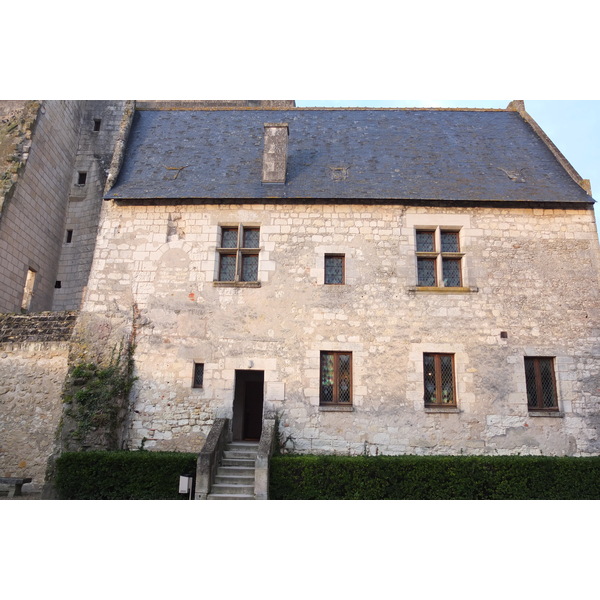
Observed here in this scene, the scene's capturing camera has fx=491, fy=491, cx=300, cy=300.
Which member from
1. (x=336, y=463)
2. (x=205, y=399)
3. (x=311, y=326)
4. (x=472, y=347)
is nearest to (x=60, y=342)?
(x=205, y=399)

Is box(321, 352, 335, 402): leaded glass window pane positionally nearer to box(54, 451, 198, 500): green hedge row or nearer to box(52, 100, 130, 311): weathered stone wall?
box(54, 451, 198, 500): green hedge row

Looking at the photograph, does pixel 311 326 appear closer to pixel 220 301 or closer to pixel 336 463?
pixel 220 301

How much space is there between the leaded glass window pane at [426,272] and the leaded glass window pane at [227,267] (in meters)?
3.84

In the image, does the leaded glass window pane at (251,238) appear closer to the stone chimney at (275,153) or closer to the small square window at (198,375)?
the stone chimney at (275,153)

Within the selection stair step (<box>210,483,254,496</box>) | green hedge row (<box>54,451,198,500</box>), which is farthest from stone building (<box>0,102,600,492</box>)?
stair step (<box>210,483,254,496</box>)

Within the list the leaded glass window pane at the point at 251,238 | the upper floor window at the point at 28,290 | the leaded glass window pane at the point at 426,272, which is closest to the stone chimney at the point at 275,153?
the leaded glass window pane at the point at 251,238

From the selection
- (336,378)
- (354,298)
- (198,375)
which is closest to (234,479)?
(198,375)

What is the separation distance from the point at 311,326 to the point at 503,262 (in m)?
4.13

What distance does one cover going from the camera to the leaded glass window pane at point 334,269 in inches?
394

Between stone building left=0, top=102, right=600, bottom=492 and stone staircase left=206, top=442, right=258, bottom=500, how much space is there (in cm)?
67

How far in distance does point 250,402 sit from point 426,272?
4843mm

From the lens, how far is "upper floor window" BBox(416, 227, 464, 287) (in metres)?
10.0

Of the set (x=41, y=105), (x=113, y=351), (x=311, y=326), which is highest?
(x=41, y=105)

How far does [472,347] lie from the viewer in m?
9.48
